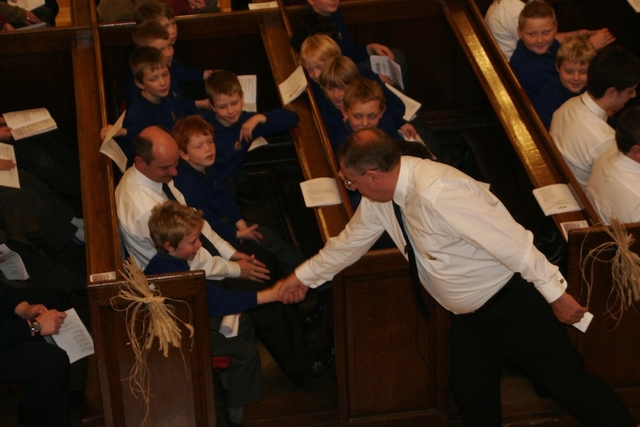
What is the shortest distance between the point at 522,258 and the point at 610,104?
1.50 meters

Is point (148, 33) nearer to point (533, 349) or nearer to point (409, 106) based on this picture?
point (409, 106)

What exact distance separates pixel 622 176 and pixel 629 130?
0.21 meters

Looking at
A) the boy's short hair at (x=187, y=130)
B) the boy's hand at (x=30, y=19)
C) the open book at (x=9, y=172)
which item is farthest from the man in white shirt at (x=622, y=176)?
the boy's hand at (x=30, y=19)

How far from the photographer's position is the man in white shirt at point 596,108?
4629 mm

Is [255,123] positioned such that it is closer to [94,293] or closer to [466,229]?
[94,293]

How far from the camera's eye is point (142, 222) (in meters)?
4.37

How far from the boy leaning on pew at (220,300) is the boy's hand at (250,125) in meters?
0.99

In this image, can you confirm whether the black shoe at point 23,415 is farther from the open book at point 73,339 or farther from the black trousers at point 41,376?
the open book at point 73,339

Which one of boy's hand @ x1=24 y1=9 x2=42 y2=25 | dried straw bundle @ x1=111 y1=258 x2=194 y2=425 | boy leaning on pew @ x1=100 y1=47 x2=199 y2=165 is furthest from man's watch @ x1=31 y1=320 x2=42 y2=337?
boy's hand @ x1=24 y1=9 x2=42 y2=25

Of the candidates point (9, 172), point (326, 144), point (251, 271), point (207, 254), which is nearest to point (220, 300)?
point (207, 254)

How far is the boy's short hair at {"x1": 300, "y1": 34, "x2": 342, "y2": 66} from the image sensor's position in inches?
204

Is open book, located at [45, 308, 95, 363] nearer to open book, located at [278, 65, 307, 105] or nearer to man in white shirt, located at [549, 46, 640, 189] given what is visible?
open book, located at [278, 65, 307, 105]

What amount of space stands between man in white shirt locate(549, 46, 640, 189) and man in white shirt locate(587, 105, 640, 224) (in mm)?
297

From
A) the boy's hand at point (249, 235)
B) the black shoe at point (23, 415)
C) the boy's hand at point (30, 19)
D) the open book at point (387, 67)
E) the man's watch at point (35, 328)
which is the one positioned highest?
the boy's hand at point (30, 19)
